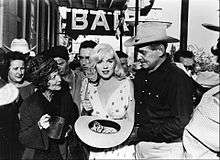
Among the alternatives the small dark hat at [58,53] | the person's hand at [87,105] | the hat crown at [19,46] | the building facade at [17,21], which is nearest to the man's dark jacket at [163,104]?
the person's hand at [87,105]

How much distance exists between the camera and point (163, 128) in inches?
97.5

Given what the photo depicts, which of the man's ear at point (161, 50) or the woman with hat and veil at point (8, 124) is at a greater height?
the man's ear at point (161, 50)

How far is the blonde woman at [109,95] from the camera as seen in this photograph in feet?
8.95

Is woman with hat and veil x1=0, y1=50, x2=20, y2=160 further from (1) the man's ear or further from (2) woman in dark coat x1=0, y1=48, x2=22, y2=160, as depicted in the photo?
(1) the man's ear

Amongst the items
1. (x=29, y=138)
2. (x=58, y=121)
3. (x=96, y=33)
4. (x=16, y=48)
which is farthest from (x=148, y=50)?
(x=96, y=33)

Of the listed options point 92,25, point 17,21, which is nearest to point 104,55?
point 17,21

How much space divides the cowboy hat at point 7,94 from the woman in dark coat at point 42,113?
0.17 meters

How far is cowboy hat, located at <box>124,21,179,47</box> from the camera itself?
102 inches

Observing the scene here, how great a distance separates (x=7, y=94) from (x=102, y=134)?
0.67 metres

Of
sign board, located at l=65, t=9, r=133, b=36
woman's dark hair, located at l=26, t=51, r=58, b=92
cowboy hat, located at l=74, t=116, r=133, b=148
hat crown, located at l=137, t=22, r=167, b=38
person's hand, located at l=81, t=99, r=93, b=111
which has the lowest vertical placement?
cowboy hat, located at l=74, t=116, r=133, b=148

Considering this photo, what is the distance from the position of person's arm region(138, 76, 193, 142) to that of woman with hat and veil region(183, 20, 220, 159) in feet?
0.62

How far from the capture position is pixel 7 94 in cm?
282

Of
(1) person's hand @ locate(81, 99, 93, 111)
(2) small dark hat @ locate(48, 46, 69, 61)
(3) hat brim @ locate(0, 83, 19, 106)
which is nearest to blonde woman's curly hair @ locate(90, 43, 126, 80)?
(1) person's hand @ locate(81, 99, 93, 111)

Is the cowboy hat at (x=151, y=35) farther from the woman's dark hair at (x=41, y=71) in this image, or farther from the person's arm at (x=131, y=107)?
the woman's dark hair at (x=41, y=71)
